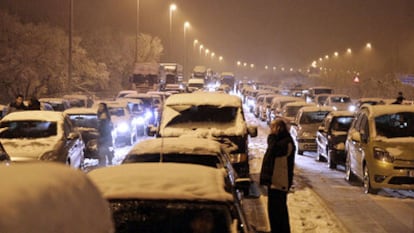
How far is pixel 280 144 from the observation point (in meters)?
8.82

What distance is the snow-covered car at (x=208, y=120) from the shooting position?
12.7 metres

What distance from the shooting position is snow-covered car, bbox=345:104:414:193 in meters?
12.7

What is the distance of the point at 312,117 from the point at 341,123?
370 centimetres

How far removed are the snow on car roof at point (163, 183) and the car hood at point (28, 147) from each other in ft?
23.6

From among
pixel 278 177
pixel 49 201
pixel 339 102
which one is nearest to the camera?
pixel 49 201

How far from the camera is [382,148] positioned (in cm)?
1307

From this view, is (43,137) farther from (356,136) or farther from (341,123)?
(341,123)

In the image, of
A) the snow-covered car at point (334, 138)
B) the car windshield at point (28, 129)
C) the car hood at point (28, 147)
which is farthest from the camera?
the snow-covered car at point (334, 138)

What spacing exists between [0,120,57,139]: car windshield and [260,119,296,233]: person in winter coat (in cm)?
680

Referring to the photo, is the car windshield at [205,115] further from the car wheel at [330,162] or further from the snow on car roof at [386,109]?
the car wheel at [330,162]

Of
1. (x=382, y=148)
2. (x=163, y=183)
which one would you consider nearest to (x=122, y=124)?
(x=382, y=148)

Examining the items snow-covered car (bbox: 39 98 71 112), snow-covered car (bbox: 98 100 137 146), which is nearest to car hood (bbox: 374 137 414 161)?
snow-covered car (bbox: 98 100 137 146)

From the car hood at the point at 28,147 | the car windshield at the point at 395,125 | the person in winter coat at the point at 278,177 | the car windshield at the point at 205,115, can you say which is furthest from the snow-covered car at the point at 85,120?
the person in winter coat at the point at 278,177

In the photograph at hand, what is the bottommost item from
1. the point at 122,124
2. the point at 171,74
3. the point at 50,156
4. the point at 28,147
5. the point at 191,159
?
the point at 122,124
